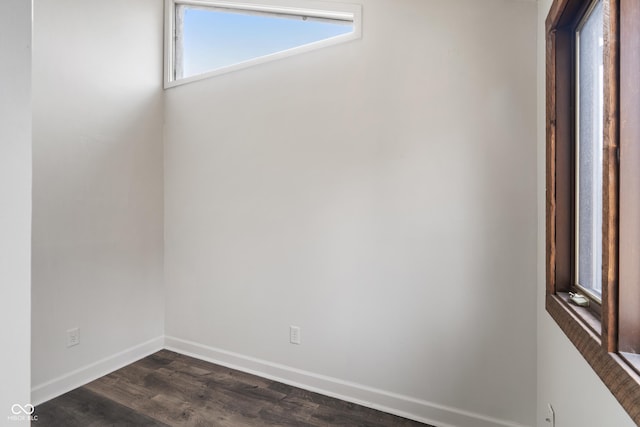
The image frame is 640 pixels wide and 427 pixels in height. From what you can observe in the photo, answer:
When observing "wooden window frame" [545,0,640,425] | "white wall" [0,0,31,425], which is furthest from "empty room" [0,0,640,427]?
"white wall" [0,0,31,425]

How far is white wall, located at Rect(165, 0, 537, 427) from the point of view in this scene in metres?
1.68

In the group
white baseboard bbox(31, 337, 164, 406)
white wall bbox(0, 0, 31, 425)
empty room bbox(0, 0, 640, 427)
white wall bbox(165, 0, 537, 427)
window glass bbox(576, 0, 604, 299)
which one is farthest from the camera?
white baseboard bbox(31, 337, 164, 406)

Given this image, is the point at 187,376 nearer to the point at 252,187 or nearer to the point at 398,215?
the point at 252,187

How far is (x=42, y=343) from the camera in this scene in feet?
6.78

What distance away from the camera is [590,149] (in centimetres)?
118

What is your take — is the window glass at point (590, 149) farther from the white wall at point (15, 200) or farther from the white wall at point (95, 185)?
the white wall at point (95, 185)

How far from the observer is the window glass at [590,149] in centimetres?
111

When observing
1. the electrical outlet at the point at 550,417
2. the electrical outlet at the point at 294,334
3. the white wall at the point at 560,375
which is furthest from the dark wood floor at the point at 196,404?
the white wall at the point at 560,375

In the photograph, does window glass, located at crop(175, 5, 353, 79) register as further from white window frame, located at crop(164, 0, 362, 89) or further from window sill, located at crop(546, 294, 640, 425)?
window sill, located at crop(546, 294, 640, 425)

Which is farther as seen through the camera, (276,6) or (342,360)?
(276,6)

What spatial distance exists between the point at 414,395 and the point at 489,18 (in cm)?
215

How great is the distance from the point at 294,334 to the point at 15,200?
1.85m

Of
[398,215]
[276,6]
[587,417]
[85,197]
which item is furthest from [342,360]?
[276,6]

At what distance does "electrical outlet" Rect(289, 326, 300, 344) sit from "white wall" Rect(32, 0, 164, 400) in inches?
51.2
